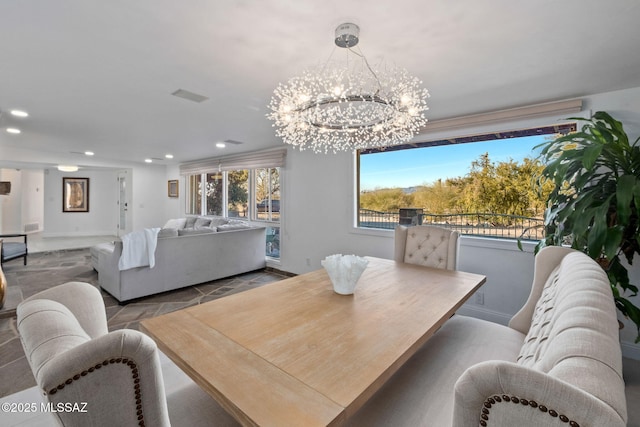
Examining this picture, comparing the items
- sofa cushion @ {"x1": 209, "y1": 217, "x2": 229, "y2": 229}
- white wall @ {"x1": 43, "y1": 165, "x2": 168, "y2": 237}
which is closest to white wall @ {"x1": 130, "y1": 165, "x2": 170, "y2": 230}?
white wall @ {"x1": 43, "y1": 165, "x2": 168, "y2": 237}

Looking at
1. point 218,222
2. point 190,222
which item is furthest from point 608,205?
point 190,222

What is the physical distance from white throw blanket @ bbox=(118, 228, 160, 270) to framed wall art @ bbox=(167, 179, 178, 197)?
444 cm

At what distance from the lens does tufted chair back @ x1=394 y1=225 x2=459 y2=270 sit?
2486 mm

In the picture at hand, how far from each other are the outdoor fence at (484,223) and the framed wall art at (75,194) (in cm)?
966

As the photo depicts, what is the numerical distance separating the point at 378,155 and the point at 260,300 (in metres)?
2.95

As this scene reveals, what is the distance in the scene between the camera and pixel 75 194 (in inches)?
349

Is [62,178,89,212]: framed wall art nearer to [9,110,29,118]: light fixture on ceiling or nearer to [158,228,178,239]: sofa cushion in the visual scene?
[9,110,29,118]: light fixture on ceiling

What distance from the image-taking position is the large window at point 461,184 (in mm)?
2980

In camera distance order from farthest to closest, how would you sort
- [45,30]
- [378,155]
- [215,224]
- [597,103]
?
[215,224], [378,155], [597,103], [45,30]

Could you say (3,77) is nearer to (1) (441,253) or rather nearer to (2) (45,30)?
(2) (45,30)

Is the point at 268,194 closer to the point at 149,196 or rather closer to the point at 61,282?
the point at 61,282

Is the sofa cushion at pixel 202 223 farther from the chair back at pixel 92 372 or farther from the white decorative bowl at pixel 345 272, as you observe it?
the chair back at pixel 92 372

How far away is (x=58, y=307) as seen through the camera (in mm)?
794

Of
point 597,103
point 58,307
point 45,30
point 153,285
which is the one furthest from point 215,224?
point 597,103
